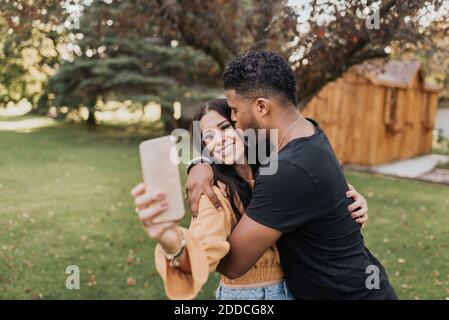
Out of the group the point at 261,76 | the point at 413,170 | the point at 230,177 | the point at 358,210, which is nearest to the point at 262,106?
the point at 261,76

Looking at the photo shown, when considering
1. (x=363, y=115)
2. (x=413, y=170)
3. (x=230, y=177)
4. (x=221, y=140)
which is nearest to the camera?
(x=230, y=177)

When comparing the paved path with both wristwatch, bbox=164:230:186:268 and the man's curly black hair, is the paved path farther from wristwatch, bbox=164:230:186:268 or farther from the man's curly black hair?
wristwatch, bbox=164:230:186:268

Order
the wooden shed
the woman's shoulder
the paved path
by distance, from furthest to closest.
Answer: the wooden shed, the paved path, the woman's shoulder

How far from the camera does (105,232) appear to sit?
7.57 meters

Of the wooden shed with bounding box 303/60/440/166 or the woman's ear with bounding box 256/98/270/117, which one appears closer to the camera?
the woman's ear with bounding box 256/98/270/117

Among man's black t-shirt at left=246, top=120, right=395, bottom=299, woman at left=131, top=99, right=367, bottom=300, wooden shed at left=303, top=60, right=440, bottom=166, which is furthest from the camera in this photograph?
wooden shed at left=303, top=60, right=440, bottom=166

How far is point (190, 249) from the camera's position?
1693 millimetres

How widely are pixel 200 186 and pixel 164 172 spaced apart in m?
0.68

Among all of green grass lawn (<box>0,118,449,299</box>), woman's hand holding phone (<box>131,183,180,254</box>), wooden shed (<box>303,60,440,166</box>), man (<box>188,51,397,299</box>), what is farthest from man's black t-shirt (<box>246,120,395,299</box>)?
wooden shed (<box>303,60,440,166</box>)

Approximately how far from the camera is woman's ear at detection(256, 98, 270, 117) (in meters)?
2.07

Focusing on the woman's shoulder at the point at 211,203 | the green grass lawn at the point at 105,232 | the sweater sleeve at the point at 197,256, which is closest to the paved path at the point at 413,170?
the green grass lawn at the point at 105,232

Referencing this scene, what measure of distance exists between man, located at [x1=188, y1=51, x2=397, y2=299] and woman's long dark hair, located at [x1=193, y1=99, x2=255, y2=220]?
0.10 meters

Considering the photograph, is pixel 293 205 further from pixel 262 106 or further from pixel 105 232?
pixel 105 232

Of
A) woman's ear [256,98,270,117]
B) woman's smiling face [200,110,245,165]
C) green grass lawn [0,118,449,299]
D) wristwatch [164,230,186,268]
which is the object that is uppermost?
woman's ear [256,98,270,117]
